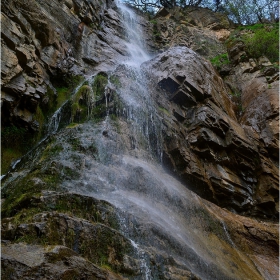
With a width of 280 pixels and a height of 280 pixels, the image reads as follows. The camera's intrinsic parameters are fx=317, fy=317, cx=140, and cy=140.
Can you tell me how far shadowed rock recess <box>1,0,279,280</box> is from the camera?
517 cm

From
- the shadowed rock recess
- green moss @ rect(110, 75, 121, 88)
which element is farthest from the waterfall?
green moss @ rect(110, 75, 121, 88)

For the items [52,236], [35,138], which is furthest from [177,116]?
[52,236]

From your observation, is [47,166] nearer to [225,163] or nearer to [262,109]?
[225,163]

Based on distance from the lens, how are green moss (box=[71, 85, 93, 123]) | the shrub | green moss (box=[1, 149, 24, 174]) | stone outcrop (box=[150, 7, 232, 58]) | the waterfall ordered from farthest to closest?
stone outcrop (box=[150, 7, 232, 58])
the shrub
the waterfall
green moss (box=[71, 85, 93, 123])
green moss (box=[1, 149, 24, 174])

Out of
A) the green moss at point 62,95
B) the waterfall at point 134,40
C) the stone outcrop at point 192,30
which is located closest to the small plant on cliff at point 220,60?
the stone outcrop at point 192,30

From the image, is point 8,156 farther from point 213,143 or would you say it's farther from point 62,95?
point 213,143

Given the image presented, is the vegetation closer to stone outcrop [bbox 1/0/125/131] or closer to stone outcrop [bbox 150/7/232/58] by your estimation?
stone outcrop [bbox 150/7/232/58]

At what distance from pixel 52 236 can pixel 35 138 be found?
5.77 meters

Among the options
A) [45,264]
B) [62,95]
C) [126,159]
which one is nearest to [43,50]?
[62,95]

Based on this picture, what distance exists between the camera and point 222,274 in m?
6.82

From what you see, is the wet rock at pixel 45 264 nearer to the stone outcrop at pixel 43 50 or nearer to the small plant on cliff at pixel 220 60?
the stone outcrop at pixel 43 50

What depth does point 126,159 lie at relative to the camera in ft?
28.7

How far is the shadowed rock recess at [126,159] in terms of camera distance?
17.0 feet

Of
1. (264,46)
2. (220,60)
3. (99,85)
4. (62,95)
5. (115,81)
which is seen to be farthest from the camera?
(220,60)
